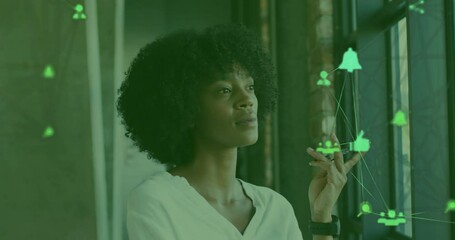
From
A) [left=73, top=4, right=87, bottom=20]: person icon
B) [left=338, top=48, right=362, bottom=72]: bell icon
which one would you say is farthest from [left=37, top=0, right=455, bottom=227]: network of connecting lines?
[left=73, top=4, right=87, bottom=20]: person icon

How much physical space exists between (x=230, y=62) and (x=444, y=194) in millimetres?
582

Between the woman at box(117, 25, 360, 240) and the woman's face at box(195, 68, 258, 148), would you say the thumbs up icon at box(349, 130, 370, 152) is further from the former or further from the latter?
the woman's face at box(195, 68, 258, 148)

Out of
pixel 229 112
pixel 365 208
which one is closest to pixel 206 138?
pixel 229 112

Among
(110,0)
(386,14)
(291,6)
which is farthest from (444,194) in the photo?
(110,0)

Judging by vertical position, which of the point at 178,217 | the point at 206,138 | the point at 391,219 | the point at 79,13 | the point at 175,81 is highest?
the point at 79,13

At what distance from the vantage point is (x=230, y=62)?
1.33 metres

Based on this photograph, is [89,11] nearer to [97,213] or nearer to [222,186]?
[97,213]

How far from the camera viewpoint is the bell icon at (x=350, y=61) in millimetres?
2148

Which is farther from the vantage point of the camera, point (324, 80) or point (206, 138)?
point (324, 80)

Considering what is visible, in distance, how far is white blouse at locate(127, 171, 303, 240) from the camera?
114 cm

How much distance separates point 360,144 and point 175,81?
0.89 meters

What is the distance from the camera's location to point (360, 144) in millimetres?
2062

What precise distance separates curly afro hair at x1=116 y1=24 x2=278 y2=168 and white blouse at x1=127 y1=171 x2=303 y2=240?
0.13 meters

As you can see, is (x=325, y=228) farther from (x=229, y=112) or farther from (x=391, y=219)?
(x=391, y=219)
